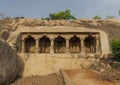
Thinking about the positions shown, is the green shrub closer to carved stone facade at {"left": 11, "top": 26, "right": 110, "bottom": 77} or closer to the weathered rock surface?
carved stone facade at {"left": 11, "top": 26, "right": 110, "bottom": 77}

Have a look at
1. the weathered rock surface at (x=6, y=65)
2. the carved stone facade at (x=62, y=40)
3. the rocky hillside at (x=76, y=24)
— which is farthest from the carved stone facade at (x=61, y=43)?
the weathered rock surface at (x=6, y=65)

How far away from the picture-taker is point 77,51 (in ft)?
111

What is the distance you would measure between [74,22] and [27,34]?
8183mm

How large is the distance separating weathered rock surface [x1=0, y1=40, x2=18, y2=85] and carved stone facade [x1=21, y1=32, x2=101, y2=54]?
51.3 ft

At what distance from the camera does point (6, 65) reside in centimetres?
1516

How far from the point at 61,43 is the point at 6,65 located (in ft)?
63.8

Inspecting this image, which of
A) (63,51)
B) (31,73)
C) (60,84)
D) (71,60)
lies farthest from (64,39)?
(60,84)

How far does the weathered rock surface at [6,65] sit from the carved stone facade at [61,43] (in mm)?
15634

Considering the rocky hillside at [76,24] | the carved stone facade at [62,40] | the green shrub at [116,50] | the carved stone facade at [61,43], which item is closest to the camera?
the green shrub at [116,50]

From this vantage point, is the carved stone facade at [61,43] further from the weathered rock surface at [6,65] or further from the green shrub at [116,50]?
the weathered rock surface at [6,65]

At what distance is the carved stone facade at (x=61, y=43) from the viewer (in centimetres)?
3244

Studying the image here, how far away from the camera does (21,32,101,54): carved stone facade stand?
106 ft

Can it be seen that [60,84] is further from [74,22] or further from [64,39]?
[74,22]

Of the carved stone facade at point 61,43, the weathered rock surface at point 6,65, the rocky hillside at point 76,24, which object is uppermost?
the rocky hillside at point 76,24
